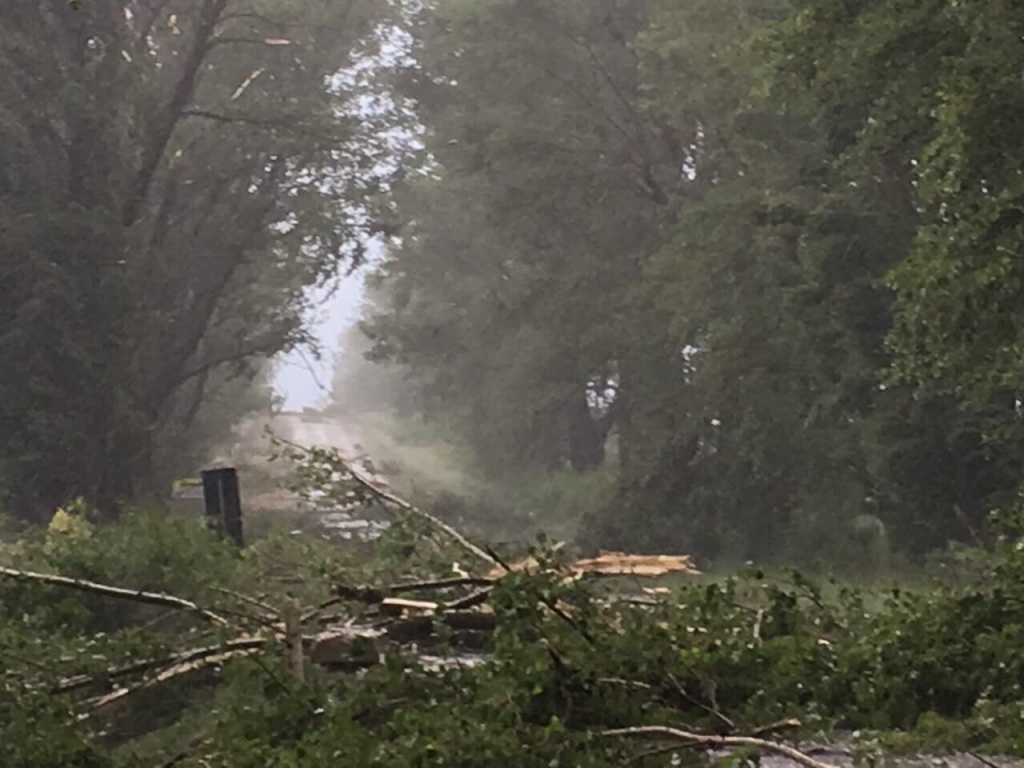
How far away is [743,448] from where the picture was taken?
16.6m

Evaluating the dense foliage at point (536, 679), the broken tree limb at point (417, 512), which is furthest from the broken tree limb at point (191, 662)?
the broken tree limb at point (417, 512)

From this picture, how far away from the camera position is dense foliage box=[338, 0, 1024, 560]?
9016 mm

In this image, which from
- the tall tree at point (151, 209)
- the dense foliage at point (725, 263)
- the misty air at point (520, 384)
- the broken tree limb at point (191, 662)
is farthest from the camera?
the tall tree at point (151, 209)

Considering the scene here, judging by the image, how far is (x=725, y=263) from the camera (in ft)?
52.4

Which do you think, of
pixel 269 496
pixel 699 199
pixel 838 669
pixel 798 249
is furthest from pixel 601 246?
pixel 838 669

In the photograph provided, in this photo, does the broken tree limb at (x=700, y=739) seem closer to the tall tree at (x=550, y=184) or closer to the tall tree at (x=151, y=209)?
the tall tree at (x=151, y=209)

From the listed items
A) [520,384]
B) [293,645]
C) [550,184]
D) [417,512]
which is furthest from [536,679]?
[520,384]

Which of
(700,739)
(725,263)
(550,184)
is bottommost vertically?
(700,739)

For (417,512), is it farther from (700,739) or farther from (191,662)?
(700,739)

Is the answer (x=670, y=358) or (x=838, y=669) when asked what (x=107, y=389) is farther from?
(x=838, y=669)

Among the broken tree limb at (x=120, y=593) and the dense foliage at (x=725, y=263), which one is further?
the dense foliage at (x=725, y=263)

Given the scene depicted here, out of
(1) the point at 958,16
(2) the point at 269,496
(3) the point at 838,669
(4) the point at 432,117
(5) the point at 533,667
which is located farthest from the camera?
(4) the point at 432,117

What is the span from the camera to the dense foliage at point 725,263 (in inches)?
355

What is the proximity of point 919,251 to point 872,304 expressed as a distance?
18.0 feet
